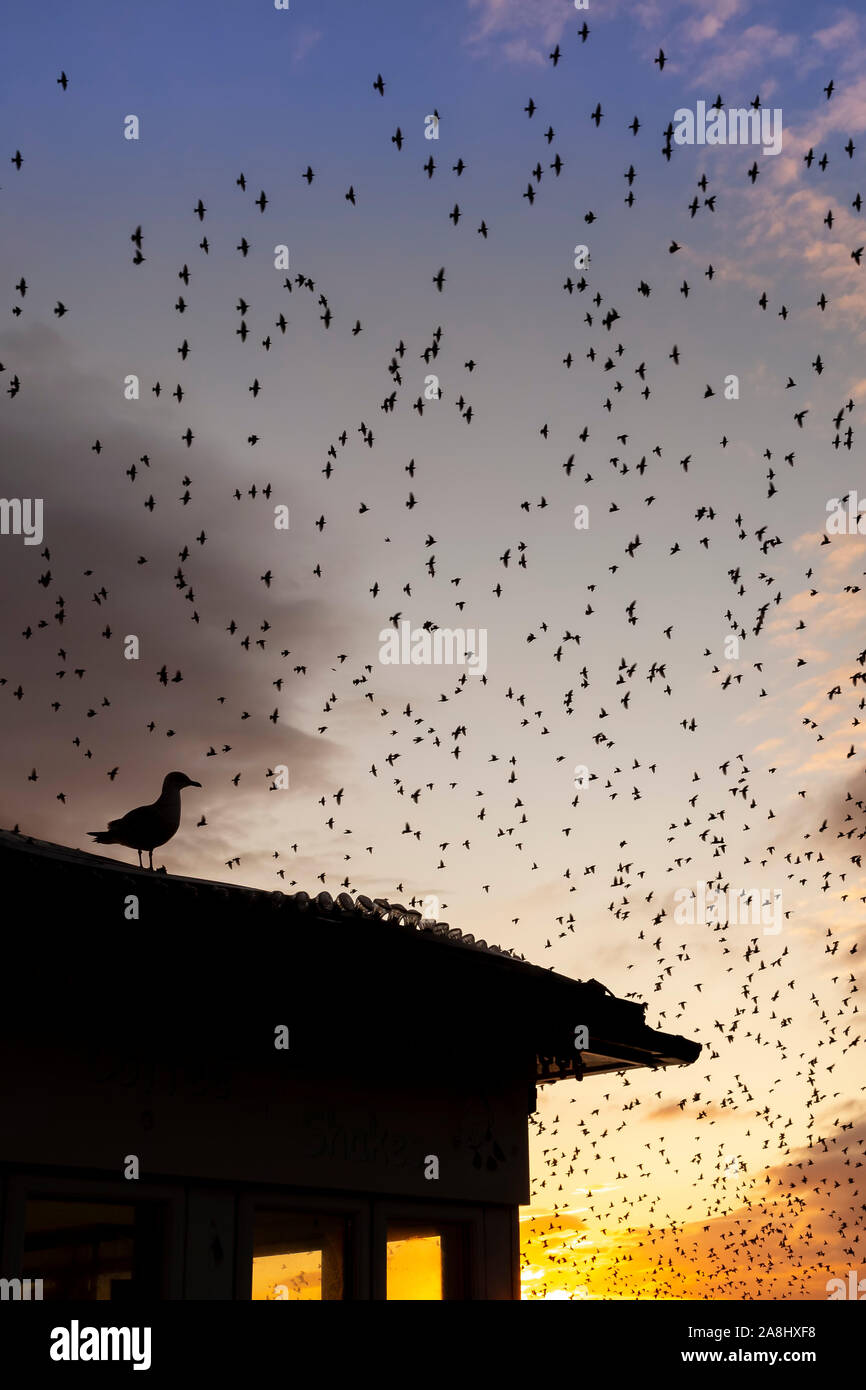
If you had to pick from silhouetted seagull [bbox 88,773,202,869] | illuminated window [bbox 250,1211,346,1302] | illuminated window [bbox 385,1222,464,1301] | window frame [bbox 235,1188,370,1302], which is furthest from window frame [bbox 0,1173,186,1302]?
silhouetted seagull [bbox 88,773,202,869]

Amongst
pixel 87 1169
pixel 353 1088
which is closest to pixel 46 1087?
pixel 87 1169

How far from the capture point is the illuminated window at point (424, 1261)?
8461 millimetres

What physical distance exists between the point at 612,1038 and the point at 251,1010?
268 centimetres

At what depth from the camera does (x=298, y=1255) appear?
7.95 meters

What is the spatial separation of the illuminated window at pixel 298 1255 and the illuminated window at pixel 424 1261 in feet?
1.46

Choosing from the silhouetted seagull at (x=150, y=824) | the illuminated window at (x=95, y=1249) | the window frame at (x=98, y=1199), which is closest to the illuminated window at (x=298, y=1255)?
the window frame at (x=98, y=1199)

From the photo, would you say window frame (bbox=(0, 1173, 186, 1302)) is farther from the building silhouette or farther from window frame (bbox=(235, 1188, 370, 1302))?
window frame (bbox=(235, 1188, 370, 1302))

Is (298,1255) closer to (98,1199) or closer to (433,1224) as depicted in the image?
(433,1224)

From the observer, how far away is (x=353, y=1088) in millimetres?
8391

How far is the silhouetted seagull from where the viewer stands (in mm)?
10008

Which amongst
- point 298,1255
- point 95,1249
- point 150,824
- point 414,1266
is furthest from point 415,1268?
point 150,824

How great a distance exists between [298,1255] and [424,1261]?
1.16 metres

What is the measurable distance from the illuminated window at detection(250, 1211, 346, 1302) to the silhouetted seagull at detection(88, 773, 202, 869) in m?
3.21
